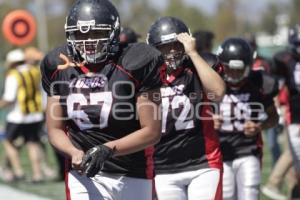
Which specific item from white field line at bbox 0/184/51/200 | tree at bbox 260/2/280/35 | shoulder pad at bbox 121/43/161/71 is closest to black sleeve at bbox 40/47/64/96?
shoulder pad at bbox 121/43/161/71

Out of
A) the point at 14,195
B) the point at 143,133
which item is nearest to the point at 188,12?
the point at 14,195

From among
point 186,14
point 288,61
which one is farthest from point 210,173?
point 186,14

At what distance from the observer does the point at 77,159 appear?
367 centimetres

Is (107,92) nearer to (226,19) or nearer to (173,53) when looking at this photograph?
(173,53)

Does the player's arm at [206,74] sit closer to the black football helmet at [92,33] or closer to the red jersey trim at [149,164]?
the red jersey trim at [149,164]

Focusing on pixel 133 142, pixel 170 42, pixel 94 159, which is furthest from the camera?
pixel 170 42

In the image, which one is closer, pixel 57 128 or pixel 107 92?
pixel 107 92

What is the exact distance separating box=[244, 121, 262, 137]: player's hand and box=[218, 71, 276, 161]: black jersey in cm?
3

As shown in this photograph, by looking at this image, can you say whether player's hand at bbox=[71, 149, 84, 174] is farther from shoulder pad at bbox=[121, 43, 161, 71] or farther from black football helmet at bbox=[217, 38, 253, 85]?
black football helmet at bbox=[217, 38, 253, 85]

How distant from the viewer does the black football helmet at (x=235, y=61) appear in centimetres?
568

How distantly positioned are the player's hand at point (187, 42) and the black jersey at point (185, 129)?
15 cm

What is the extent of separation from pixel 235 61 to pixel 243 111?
0.40m

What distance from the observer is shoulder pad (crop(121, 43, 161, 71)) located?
378 centimetres

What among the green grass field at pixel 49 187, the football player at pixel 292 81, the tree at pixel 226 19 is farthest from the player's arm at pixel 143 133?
the tree at pixel 226 19
